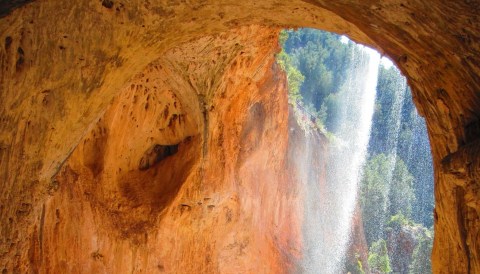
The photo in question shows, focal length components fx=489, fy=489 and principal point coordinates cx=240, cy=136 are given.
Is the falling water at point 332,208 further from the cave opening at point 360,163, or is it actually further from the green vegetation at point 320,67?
the green vegetation at point 320,67

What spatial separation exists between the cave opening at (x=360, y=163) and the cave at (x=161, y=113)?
4080 mm

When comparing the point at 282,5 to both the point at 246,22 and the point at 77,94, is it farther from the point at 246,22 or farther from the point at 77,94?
the point at 77,94

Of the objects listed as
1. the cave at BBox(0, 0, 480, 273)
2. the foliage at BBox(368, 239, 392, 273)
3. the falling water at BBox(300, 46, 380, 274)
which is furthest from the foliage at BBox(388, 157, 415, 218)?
the cave at BBox(0, 0, 480, 273)

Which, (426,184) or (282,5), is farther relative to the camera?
(426,184)

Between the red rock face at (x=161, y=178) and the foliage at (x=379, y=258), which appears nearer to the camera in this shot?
the red rock face at (x=161, y=178)

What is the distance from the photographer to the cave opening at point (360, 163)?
16766 millimetres

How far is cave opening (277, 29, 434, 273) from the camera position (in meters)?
16.8

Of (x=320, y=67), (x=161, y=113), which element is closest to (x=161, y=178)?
(x=161, y=113)

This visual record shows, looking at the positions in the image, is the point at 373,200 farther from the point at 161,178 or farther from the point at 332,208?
the point at 161,178

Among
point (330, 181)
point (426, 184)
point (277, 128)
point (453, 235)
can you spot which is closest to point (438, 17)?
point (453, 235)

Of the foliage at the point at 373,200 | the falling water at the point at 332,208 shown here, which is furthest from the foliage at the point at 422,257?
the falling water at the point at 332,208

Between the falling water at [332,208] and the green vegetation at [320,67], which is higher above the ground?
the green vegetation at [320,67]

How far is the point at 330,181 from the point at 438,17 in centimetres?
1521

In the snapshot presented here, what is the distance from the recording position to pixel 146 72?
7652mm
